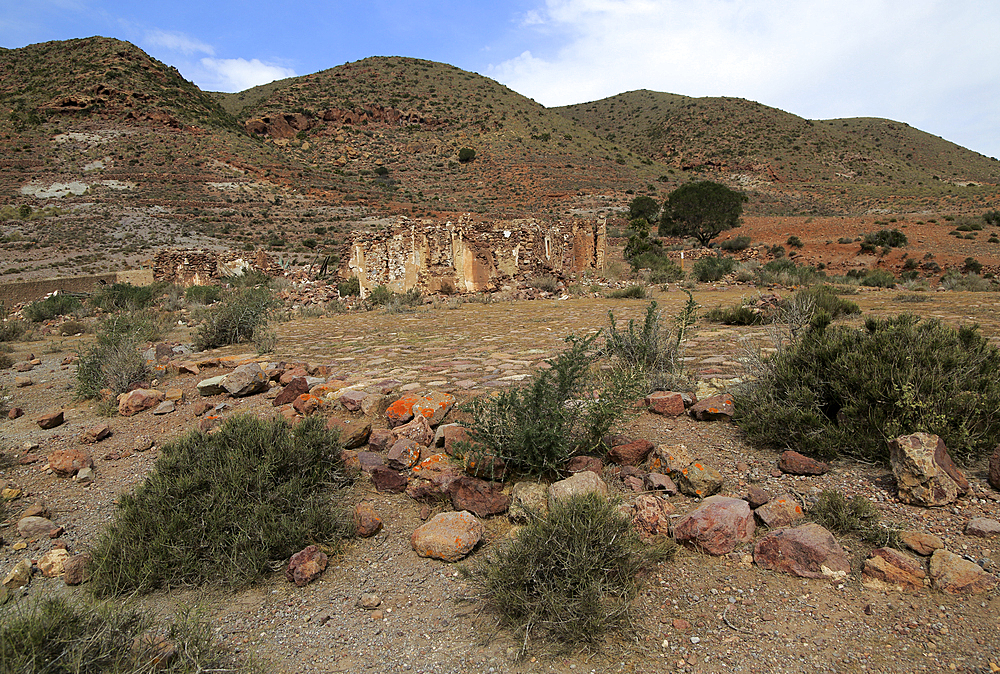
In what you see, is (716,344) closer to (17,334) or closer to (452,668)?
(452,668)

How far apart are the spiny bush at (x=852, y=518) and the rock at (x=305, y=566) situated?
7.43 ft

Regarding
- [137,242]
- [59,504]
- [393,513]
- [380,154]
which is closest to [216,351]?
[59,504]

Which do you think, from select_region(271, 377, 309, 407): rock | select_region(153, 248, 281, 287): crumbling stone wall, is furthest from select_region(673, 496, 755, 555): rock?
select_region(153, 248, 281, 287): crumbling stone wall

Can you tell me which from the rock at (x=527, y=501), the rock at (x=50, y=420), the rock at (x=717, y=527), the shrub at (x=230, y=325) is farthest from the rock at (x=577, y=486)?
the shrub at (x=230, y=325)

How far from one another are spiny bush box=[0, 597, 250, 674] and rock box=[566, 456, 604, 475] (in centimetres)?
169

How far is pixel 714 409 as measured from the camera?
3312 millimetres

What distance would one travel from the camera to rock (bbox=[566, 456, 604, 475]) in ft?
8.82

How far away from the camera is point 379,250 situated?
566 inches

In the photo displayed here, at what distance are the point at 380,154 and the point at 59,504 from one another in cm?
6141

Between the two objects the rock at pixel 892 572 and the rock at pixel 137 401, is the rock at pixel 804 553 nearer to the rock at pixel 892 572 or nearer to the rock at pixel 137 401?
the rock at pixel 892 572

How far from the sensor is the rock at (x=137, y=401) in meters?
4.27

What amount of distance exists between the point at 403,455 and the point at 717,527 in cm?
179

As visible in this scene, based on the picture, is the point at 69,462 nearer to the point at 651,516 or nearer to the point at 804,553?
the point at 651,516

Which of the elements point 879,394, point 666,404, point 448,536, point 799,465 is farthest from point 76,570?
point 879,394
